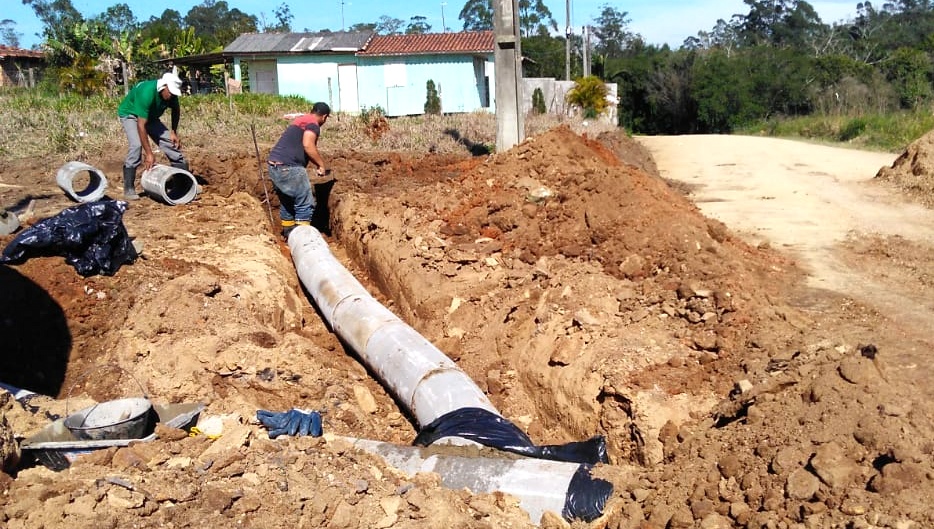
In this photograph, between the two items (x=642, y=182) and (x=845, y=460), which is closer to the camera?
(x=845, y=460)

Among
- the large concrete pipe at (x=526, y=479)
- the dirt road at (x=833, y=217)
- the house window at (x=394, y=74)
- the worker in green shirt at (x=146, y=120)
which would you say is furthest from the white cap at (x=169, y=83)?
the house window at (x=394, y=74)

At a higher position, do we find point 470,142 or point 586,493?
Answer: point 470,142

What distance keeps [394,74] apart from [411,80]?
0.72 m

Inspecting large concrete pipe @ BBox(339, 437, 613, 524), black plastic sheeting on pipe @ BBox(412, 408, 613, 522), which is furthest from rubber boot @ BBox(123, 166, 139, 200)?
Result: large concrete pipe @ BBox(339, 437, 613, 524)

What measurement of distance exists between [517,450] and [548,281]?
7.67 ft

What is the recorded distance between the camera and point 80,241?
20.7ft

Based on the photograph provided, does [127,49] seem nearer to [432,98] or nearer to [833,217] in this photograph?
[432,98]

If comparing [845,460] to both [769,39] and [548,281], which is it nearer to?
[548,281]

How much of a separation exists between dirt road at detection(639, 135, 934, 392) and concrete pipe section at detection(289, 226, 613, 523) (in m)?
2.31

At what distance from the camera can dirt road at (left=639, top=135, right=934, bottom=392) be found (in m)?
6.25

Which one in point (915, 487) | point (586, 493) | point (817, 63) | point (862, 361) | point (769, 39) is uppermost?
point (769, 39)

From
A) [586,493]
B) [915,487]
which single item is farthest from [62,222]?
[915,487]

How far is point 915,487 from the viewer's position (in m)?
3.18

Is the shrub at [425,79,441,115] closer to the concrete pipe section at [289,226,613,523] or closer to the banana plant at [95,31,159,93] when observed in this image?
the banana plant at [95,31,159,93]
